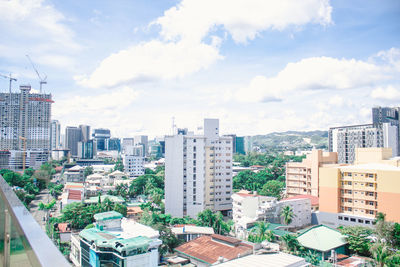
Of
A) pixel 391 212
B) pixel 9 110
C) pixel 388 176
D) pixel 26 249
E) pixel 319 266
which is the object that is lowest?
pixel 319 266

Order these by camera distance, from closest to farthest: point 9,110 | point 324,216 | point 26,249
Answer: point 26,249, point 324,216, point 9,110

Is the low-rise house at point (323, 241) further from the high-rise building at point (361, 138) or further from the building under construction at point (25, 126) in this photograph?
the building under construction at point (25, 126)

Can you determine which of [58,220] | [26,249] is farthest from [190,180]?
[26,249]

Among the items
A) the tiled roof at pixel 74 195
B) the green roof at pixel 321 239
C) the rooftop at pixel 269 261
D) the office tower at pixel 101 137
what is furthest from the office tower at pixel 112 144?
the rooftop at pixel 269 261

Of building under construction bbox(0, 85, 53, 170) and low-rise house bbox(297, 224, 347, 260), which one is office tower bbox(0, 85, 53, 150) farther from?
low-rise house bbox(297, 224, 347, 260)

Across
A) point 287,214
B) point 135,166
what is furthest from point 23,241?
point 135,166

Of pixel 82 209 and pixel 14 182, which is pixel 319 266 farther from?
pixel 14 182
